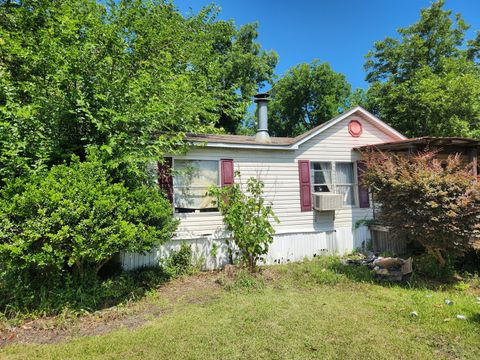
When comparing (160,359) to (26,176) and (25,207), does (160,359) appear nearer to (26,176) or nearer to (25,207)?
(25,207)

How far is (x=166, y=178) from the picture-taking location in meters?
6.83

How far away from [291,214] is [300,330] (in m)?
4.70

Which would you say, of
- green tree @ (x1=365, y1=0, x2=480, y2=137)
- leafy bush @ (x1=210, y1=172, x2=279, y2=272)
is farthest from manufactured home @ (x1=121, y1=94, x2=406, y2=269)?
green tree @ (x1=365, y1=0, x2=480, y2=137)

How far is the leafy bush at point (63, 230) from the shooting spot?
4.00m

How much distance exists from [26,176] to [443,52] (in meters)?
22.6

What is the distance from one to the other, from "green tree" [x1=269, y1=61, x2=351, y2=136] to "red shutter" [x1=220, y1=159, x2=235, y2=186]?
1801 centimetres

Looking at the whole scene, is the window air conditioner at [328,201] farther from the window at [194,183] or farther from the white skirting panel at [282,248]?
the window at [194,183]

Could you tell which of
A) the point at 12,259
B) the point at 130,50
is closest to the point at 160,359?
the point at 12,259

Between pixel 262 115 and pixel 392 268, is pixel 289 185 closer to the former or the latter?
pixel 262 115

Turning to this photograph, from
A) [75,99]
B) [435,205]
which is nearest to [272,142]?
[435,205]

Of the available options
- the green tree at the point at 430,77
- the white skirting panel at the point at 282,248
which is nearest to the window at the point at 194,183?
the white skirting panel at the point at 282,248

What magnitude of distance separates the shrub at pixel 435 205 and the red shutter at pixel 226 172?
3743mm

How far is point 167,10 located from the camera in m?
10.4

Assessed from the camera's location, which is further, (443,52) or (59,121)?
(443,52)
